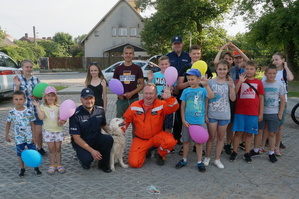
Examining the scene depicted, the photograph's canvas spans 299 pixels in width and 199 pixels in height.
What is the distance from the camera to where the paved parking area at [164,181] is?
3.54m

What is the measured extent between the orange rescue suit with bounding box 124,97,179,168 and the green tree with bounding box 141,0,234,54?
22354mm

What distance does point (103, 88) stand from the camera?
4855 mm

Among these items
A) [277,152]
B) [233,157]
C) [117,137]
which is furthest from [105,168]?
[277,152]

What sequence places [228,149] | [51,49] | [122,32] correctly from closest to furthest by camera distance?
[228,149], [122,32], [51,49]

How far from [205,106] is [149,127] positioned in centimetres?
105

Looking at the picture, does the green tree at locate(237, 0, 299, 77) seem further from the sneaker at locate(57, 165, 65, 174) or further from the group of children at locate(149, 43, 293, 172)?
the sneaker at locate(57, 165, 65, 174)

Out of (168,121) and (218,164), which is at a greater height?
(168,121)

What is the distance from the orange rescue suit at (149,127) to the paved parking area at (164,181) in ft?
0.90

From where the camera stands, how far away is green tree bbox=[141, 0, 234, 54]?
25688 mm

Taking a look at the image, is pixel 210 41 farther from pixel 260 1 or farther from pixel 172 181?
pixel 172 181

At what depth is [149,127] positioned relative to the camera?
4559mm

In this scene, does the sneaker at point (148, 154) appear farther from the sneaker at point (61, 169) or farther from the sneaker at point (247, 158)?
the sneaker at point (247, 158)

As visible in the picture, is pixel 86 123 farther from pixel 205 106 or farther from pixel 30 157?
pixel 205 106

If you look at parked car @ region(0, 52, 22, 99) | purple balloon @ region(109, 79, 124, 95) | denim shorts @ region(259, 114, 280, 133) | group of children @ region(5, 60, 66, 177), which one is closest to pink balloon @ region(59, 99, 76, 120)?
group of children @ region(5, 60, 66, 177)
